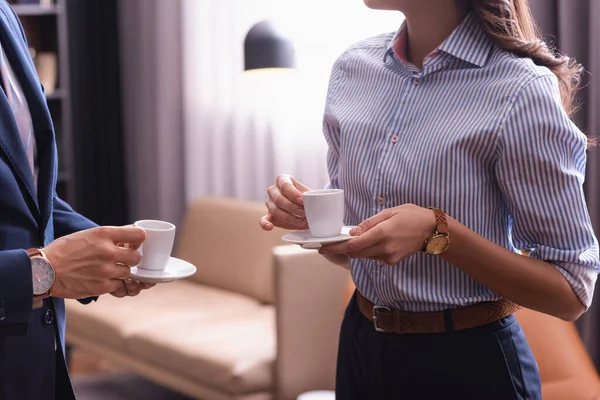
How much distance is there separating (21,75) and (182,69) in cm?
321

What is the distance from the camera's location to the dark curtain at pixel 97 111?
5070mm

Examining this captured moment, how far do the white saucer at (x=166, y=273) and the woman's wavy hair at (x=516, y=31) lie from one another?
69 cm

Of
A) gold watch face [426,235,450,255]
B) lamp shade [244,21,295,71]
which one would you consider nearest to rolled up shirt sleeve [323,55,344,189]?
gold watch face [426,235,450,255]

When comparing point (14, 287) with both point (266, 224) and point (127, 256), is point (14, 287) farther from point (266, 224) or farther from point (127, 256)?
point (266, 224)

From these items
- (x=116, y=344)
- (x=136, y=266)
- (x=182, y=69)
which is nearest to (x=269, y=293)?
(x=116, y=344)

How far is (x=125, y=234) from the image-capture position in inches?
53.9

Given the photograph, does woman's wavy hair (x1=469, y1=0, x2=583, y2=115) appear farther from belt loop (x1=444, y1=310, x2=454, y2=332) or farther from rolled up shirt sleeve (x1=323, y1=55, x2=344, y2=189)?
belt loop (x1=444, y1=310, x2=454, y2=332)

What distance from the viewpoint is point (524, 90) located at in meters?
1.37

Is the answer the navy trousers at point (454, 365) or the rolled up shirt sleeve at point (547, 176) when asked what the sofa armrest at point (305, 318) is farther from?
the rolled up shirt sleeve at point (547, 176)

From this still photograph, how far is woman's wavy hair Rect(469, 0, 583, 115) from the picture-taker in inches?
56.9

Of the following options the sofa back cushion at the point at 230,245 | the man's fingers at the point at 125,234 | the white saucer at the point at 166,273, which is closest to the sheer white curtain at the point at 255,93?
the sofa back cushion at the point at 230,245

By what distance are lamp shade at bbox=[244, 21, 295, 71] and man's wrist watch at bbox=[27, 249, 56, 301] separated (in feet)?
7.86

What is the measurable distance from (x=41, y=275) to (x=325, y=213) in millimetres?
479

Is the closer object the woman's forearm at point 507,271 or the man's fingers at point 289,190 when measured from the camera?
the woman's forearm at point 507,271
